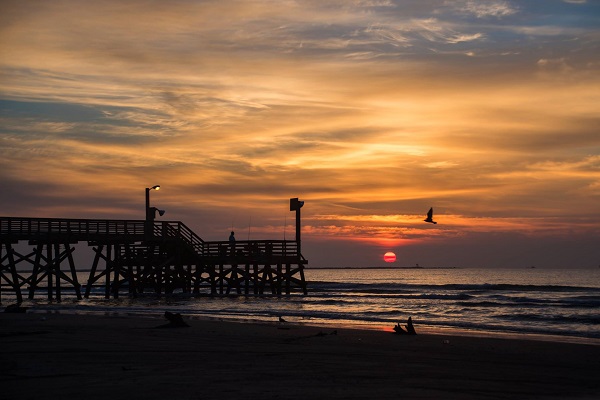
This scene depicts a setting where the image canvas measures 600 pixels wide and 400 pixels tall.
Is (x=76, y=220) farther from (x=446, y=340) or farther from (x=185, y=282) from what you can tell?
(x=446, y=340)

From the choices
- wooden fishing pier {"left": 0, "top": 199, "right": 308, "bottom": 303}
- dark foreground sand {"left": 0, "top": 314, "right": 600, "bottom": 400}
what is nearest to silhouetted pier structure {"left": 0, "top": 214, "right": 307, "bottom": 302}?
wooden fishing pier {"left": 0, "top": 199, "right": 308, "bottom": 303}

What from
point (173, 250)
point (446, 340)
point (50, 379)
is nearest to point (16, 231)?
point (173, 250)

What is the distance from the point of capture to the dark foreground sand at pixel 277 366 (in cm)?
1042

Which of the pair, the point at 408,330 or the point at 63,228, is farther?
the point at 63,228

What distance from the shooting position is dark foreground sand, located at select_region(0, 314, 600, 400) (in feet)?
34.2

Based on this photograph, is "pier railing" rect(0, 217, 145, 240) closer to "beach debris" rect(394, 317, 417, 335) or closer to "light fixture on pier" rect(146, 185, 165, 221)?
"light fixture on pier" rect(146, 185, 165, 221)

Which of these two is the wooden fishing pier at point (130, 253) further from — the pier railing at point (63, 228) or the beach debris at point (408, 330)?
the beach debris at point (408, 330)

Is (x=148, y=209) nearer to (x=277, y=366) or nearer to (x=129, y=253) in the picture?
(x=129, y=253)

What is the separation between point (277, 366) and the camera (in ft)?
42.2

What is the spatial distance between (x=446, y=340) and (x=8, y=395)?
479 inches

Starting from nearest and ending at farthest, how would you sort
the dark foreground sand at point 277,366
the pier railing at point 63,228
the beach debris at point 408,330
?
the dark foreground sand at point 277,366 → the beach debris at point 408,330 → the pier railing at point 63,228

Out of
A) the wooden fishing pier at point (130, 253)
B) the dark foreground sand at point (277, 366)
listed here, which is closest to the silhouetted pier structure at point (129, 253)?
the wooden fishing pier at point (130, 253)

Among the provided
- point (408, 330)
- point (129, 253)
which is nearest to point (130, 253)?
point (129, 253)

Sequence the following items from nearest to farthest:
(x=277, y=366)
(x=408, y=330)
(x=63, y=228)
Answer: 1. (x=277, y=366)
2. (x=408, y=330)
3. (x=63, y=228)
